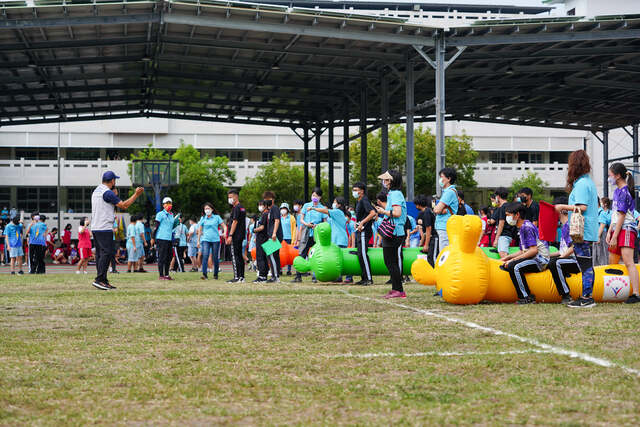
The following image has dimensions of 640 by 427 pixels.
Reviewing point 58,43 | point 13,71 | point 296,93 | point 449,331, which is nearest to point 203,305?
point 449,331

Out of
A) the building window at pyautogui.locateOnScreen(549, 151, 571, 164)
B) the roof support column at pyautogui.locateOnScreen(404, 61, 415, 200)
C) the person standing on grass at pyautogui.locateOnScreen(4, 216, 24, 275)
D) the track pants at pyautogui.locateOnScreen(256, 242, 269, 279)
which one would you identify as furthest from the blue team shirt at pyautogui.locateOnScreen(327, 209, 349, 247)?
the building window at pyautogui.locateOnScreen(549, 151, 571, 164)

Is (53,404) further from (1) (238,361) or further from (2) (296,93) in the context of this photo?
(2) (296,93)

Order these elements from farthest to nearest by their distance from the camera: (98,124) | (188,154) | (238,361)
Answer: (98,124) < (188,154) < (238,361)

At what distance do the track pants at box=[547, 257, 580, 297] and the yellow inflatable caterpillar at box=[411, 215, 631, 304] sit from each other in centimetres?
15

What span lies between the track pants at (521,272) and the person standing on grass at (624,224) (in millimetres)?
1058

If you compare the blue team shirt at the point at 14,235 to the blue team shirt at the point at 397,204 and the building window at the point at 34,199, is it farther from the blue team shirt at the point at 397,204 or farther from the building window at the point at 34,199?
the building window at the point at 34,199

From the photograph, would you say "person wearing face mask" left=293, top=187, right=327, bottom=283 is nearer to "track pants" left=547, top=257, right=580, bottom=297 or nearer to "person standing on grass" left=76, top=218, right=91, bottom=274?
"track pants" left=547, top=257, right=580, bottom=297

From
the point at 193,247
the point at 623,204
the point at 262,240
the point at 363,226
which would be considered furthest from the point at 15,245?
the point at 623,204

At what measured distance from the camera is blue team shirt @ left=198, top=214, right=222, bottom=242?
1780 cm

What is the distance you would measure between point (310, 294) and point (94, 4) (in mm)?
12320

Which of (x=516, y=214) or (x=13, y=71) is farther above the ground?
(x=13, y=71)

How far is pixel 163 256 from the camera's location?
1806cm

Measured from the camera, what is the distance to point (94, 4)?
20.4 metres

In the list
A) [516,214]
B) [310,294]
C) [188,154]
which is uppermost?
[188,154]
